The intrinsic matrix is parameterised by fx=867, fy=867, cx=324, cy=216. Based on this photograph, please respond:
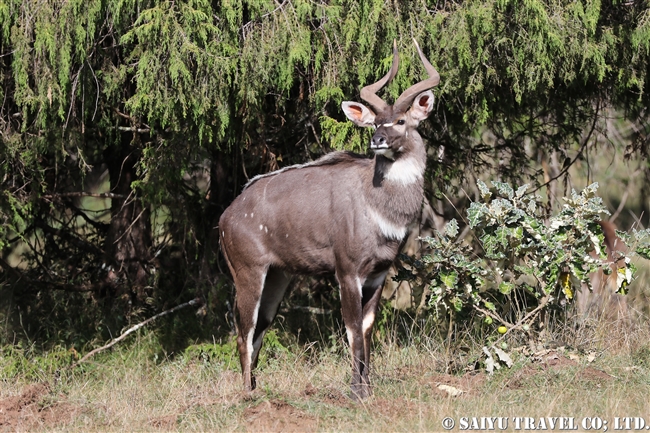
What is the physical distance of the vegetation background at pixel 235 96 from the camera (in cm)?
669

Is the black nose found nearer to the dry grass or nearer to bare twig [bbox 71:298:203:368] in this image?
the dry grass

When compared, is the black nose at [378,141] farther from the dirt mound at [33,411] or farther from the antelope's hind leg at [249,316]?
the dirt mound at [33,411]

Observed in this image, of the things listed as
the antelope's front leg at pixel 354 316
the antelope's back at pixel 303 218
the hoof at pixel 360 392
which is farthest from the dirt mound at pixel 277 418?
the antelope's back at pixel 303 218

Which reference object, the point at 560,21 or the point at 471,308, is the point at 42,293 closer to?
the point at 471,308

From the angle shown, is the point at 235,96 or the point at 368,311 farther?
the point at 235,96

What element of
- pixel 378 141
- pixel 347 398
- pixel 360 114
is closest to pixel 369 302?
pixel 347 398

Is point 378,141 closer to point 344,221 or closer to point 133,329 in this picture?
point 344,221

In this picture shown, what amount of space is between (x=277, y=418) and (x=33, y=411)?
5.77 ft

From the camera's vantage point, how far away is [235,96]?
6891 mm

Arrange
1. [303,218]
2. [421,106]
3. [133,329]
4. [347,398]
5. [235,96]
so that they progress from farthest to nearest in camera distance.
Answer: [133,329] < [235,96] < [303,218] < [421,106] < [347,398]

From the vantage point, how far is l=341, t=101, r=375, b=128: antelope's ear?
250 inches

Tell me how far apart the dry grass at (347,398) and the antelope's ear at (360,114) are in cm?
184

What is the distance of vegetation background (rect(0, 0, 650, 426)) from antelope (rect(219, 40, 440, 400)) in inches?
21.6

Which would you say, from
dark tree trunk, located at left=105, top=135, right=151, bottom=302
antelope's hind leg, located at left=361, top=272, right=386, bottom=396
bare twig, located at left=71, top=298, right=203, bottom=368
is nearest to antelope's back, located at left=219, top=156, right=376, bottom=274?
antelope's hind leg, located at left=361, top=272, right=386, bottom=396
